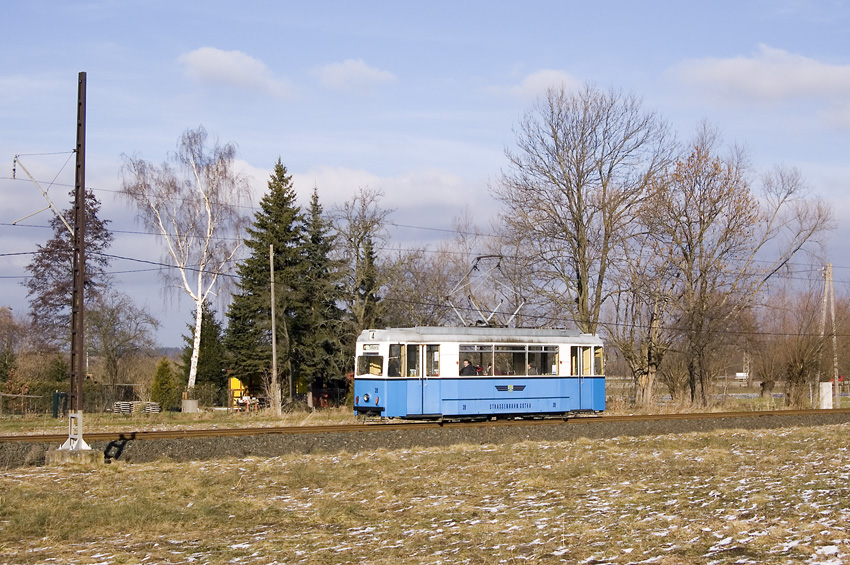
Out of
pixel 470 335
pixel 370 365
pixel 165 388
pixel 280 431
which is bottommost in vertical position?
pixel 280 431

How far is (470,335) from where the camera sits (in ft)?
78.8

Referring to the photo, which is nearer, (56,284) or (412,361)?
(412,361)

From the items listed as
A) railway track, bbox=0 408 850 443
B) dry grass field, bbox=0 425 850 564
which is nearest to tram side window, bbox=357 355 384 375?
railway track, bbox=0 408 850 443

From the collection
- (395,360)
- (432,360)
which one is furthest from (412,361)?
(432,360)

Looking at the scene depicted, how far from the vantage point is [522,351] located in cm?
2488

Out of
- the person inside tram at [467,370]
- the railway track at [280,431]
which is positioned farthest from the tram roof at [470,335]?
the railway track at [280,431]

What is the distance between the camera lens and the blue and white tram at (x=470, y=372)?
2330cm

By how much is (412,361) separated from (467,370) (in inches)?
62.7

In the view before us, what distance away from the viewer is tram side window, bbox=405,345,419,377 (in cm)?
2327

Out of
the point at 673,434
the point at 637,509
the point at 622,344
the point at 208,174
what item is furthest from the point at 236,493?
the point at 208,174

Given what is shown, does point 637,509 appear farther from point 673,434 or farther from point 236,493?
point 673,434

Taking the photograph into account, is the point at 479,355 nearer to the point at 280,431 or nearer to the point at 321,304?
the point at 280,431

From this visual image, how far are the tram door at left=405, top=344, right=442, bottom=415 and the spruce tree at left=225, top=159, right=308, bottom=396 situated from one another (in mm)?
20894

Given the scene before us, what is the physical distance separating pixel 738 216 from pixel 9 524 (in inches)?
1374
